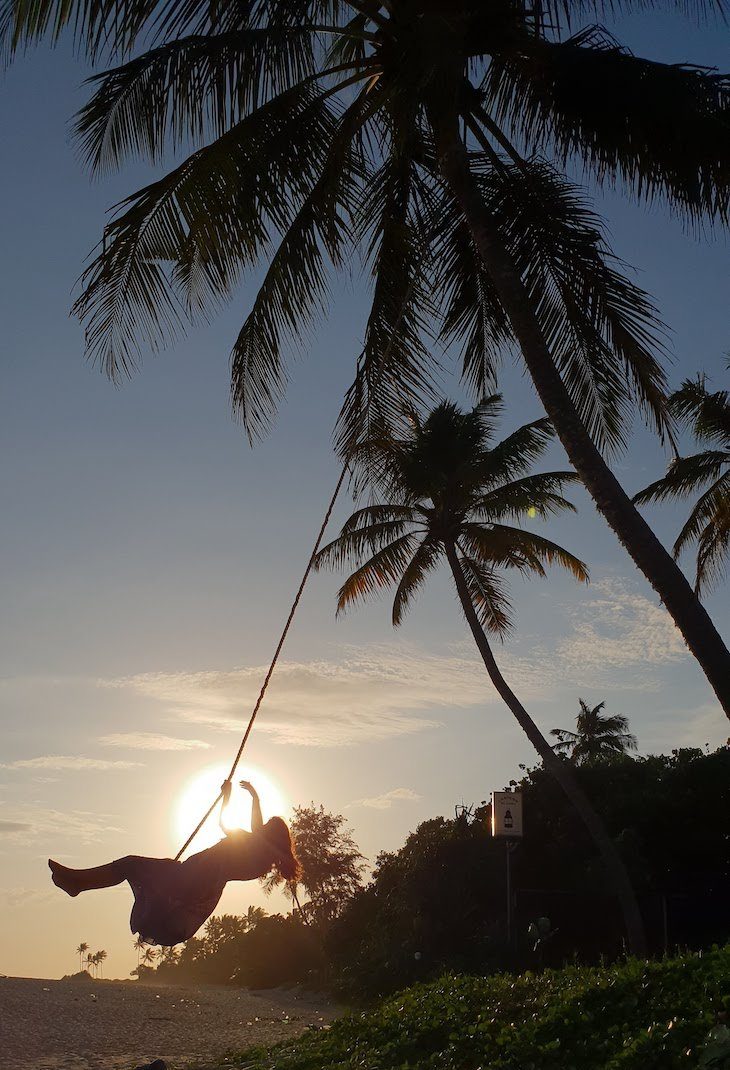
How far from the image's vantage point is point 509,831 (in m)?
16.7

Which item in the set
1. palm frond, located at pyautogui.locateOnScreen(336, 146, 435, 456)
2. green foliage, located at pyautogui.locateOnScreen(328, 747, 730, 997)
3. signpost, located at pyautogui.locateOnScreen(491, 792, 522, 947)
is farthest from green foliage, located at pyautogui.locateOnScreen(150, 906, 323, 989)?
palm frond, located at pyautogui.locateOnScreen(336, 146, 435, 456)

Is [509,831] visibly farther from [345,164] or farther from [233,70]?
[233,70]

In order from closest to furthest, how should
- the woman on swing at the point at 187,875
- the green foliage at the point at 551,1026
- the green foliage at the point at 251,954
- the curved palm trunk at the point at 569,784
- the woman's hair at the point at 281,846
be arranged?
the woman on swing at the point at 187,875
the woman's hair at the point at 281,846
the green foliage at the point at 551,1026
the curved palm trunk at the point at 569,784
the green foliage at the point at 251,954

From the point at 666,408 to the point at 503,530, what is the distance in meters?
10.7

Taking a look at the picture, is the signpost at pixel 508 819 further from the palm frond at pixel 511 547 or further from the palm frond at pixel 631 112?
the palm frond at pixel 631 112

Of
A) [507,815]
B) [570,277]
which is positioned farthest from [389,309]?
[507,815]

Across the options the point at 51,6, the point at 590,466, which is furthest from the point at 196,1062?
the point at 51,6

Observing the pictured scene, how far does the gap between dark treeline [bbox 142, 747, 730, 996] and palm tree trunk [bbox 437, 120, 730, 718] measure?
33.1 feet

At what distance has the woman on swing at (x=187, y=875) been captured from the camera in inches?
225

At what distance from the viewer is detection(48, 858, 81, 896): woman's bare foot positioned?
580 cm

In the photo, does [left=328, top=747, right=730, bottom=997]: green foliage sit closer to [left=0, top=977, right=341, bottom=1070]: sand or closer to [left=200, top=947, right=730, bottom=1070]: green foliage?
[left=0, top=977, right=341, bottom=1070]: sand

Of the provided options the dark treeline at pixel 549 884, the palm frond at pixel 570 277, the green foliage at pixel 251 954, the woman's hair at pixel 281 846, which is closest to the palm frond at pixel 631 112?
the palm frond at pixel 570 277

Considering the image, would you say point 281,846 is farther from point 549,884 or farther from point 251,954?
point 251,954

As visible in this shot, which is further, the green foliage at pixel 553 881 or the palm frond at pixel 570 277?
the green foliage at pixel 553 881
